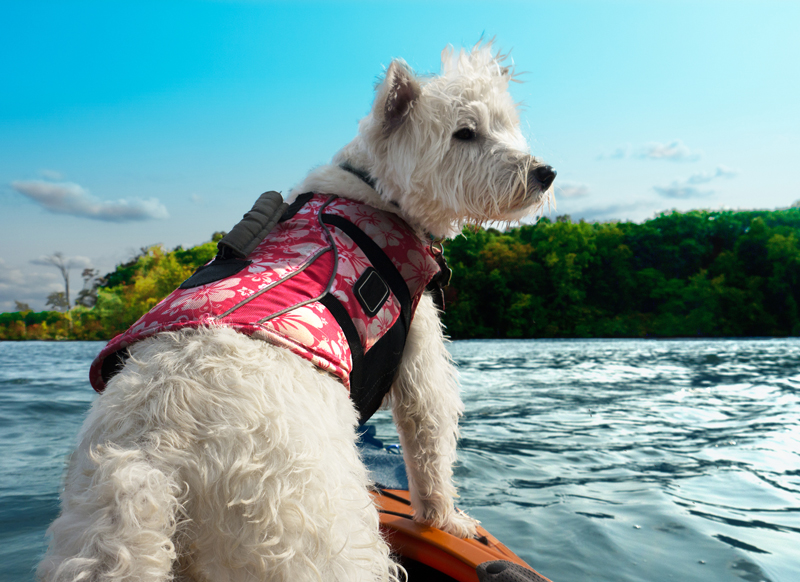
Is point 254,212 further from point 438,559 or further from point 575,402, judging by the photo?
point 575,402

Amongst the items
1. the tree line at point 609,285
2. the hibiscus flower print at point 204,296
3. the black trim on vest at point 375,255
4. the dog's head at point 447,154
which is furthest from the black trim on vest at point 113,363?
→ the tree line at point 609,285

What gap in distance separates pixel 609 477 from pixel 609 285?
58.6m

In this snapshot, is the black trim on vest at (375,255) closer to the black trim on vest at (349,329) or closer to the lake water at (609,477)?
the black trim on vest at (349,329)

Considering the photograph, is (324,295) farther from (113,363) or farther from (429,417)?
(429,417)

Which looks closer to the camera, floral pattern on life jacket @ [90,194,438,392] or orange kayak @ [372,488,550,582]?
floral pattern on life jacket @ [90,194,438,392]

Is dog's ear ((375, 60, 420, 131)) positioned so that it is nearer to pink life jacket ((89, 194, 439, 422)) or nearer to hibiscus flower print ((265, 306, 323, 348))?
pink life jacket ((89, 194, 439, 422))

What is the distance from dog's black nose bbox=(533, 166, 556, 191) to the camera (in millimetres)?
2478

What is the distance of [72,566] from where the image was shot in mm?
1178

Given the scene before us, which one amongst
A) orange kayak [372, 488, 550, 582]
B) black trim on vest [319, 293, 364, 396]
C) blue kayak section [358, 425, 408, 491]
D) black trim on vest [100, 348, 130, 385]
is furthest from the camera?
blue kayak section [358, 425, 408, 491]

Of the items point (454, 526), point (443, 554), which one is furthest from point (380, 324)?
point (454, 526)

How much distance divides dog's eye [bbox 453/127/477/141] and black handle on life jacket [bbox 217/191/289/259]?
97 centimetres

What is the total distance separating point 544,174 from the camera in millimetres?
2486

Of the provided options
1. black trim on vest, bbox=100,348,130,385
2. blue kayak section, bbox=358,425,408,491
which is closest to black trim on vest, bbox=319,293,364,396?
black trim on vest, bbox=100,348,130,385

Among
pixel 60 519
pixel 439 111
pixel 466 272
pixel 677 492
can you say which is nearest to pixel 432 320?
pixel 439 111
